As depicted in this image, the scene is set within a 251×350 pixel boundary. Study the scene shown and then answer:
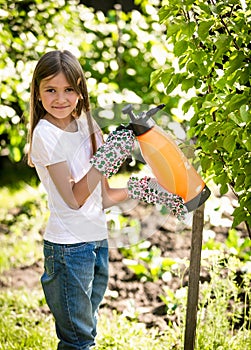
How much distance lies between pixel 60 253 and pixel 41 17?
2.13m

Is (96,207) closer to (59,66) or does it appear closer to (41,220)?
(59,66)

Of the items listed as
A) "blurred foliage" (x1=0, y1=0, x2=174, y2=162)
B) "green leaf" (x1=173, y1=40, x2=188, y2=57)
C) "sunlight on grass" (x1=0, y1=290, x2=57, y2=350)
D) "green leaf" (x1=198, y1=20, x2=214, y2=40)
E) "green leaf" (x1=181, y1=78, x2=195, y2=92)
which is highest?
"blurred foliage" (x1=0, y1=0, x2=174, y2=162)

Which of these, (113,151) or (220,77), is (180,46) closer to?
(220,77)

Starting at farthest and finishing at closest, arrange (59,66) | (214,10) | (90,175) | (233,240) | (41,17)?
(41,17), (233,240), (59,66), (90,175), (214,10)

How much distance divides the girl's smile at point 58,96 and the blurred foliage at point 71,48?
1.13 m

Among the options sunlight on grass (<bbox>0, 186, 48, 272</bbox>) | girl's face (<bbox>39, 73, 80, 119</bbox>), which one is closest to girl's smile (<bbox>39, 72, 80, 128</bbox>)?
girl's face (<bbox>39, 73, 80, 119</bbox>)

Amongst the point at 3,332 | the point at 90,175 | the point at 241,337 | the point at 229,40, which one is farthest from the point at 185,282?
the point at 229,40

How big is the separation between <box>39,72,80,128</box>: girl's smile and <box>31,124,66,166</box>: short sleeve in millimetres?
61

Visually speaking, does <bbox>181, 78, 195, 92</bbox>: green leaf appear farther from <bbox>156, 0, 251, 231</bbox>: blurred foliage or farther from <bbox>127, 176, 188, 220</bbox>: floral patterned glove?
<bbox>127, 176, 188, 220</bbox>: floral patterned glove

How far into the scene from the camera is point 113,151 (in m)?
1.98

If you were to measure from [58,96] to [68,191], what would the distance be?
30 centimetres

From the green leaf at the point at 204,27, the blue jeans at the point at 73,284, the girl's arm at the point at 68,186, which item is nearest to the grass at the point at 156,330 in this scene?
the blue jeans at the point at 73,284

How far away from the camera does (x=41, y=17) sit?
157 inches

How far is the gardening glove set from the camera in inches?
77.5
